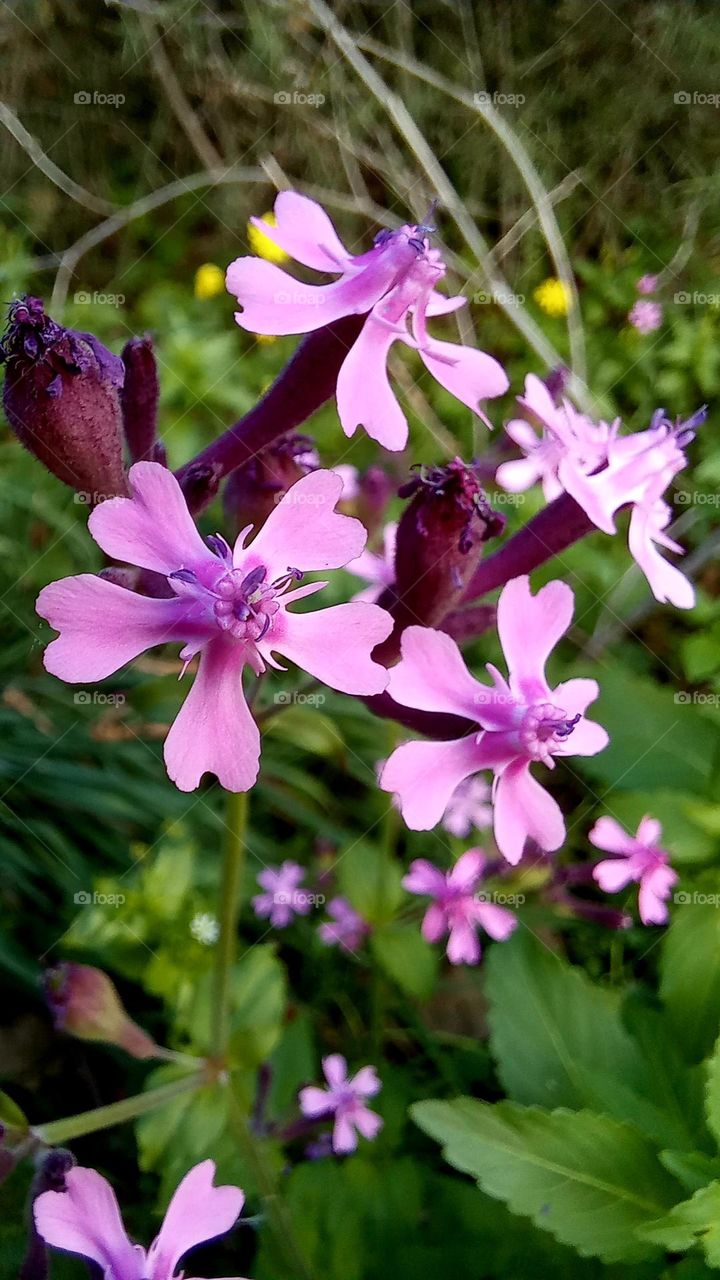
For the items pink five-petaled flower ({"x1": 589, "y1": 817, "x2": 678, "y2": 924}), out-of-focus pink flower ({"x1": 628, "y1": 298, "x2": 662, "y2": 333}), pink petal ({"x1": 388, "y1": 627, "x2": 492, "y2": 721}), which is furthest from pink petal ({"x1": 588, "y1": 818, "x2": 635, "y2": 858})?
out-of-focus pink flower ({"x1": 628, "y1": 298, "x2": 662, "y2": 333})

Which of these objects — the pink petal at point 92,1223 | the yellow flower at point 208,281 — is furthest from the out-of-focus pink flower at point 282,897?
the yellow flower at point 208,281

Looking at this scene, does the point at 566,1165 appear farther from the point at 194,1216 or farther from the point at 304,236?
the point at 304,236

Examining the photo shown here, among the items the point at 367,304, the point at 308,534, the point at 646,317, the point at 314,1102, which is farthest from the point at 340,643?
the point at 646,317

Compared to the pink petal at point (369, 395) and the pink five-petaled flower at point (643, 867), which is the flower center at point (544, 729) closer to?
the pink petal at point (369, 395)

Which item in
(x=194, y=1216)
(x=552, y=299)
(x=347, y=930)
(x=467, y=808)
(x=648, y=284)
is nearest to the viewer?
(x=194, y=1216)

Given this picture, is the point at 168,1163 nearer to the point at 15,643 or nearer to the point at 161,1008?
the point at 161,1008

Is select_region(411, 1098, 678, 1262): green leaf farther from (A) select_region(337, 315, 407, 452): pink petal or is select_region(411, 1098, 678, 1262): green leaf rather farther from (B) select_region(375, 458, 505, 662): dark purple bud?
(A) select_region(337, 315, 407, 452): pink petal
